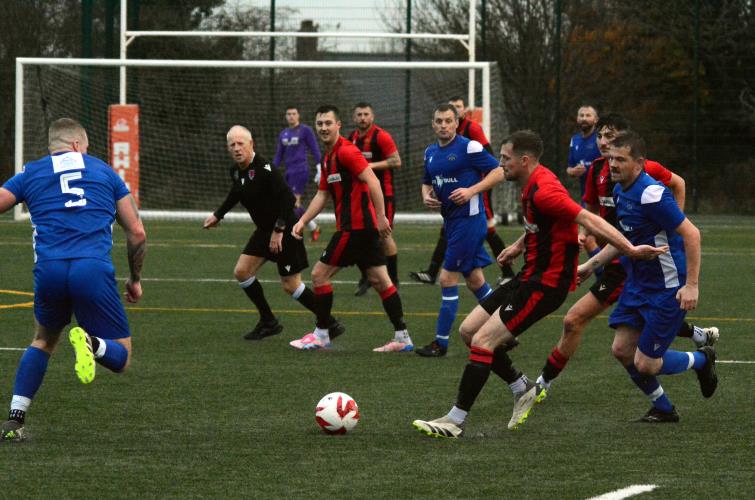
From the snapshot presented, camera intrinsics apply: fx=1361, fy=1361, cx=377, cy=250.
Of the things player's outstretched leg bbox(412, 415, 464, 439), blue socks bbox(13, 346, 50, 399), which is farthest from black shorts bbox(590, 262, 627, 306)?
blue socks bbox(13, 346, 50, 399)

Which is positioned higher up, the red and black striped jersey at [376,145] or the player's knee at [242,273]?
the red and black striped jersey at [376,145]

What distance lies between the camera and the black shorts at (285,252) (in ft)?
38.7

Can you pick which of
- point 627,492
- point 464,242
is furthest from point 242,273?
point 627,492

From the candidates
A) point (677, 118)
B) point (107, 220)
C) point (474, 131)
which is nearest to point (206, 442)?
point (107, 220)

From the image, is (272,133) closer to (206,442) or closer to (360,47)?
(360,47)

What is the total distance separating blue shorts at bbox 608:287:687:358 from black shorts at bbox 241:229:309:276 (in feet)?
14.6

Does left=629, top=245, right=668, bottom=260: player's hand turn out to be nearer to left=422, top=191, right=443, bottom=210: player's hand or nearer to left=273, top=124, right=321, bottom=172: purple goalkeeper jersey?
left=422, top=191, right=443, bottom=210: player's hand

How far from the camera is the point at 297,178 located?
76.3 ft

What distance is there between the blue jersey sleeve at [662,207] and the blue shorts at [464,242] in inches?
132

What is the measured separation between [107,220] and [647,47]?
26976 mm

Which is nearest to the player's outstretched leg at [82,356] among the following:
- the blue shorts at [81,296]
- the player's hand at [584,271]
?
the blue shorts at [81,296]

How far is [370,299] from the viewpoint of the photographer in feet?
49.2

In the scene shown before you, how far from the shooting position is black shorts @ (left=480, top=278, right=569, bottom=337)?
7688 millimetres

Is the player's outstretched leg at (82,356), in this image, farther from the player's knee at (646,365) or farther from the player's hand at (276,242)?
the player's hand at (276,242)
